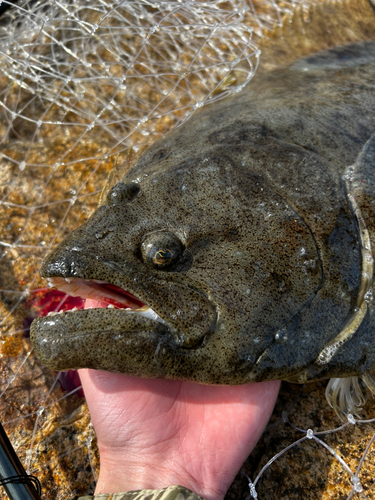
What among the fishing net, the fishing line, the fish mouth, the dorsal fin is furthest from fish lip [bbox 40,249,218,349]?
the dorsal fin

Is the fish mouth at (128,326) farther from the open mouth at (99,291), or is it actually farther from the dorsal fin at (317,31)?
the dorsal fin at (317,31)

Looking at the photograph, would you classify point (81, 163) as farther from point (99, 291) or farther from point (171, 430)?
point (171, 430)

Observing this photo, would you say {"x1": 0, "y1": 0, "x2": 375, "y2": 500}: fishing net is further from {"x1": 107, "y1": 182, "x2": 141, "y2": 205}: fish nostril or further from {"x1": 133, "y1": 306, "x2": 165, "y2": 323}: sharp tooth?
{"x1": 133, "y1": 306, "x2": 165, "y2": 323}: sharp tooth

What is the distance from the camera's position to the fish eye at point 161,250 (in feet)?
6.90

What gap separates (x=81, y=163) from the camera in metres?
3.98

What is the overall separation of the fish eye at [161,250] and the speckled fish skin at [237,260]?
2 cm

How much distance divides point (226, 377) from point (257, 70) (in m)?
2.96

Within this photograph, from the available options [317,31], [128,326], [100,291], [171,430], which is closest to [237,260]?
[128,326]

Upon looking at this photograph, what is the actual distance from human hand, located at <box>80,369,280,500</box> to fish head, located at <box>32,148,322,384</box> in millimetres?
497

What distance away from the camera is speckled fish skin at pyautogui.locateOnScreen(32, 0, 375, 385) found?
203 centimetres

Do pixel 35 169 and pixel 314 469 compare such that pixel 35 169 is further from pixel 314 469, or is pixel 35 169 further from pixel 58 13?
pixel 314 469


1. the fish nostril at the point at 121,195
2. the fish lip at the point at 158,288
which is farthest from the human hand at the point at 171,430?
the fish nostril at the point at 121,195

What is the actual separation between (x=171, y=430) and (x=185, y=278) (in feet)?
3.62

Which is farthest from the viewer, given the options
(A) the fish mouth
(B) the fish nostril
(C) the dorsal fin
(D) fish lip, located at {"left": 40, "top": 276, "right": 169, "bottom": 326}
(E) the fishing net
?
(C) the dorsal fin
